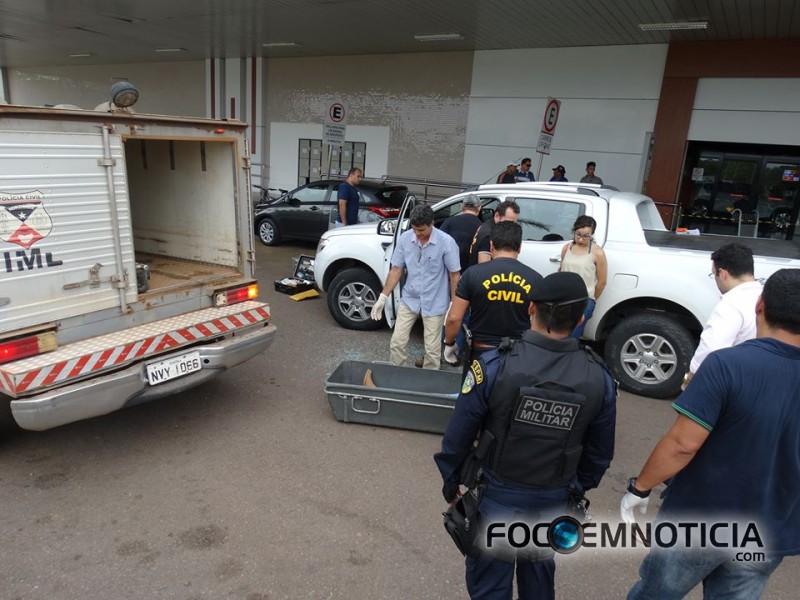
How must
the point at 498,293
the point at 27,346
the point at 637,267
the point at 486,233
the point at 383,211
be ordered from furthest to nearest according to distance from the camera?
1. the point at 383,211
2. the point at 486,233
3. the point at 637,267
4. the point at 498,293
5. the point at 27,346

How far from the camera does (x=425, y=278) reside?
196 inches

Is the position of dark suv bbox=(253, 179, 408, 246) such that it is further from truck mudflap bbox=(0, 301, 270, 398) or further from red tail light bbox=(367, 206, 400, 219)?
truck mudflap bbox=(0, 301, 270, 398)

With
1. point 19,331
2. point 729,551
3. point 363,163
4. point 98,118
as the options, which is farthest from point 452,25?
point 729,551

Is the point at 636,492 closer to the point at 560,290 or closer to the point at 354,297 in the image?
the point at 560,290

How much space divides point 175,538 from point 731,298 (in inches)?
134

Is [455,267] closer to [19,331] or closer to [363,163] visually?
[19,331]

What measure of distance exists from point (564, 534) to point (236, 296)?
3.44 metres

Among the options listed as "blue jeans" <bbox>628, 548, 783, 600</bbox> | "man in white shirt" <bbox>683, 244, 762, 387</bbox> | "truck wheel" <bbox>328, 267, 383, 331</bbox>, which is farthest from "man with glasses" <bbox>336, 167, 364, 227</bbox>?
"blue jeans" <bbox>628, 548, 783, 600</bbox>

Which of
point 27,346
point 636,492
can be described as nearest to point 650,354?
point 636,492

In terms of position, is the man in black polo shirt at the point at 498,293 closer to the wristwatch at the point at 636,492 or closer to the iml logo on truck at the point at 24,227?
the wristwatch at the point at 636,492

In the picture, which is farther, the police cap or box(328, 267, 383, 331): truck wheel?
box(328, 267, 383, 331): truck wheel

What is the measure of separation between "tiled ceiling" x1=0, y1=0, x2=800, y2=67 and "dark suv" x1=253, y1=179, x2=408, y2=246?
3.44 meters

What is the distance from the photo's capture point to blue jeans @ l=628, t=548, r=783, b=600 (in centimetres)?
201

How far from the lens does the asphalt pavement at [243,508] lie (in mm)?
2885
